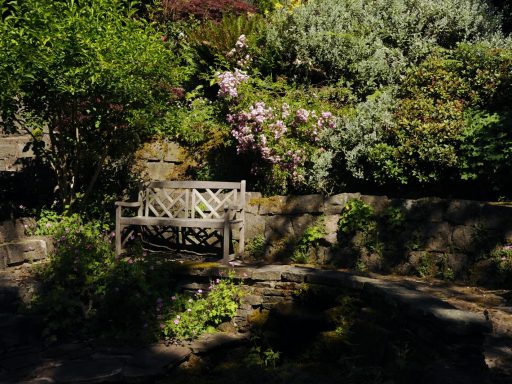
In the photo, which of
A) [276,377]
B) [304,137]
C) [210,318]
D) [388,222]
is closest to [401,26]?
[304,137]

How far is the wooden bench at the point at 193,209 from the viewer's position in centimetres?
662

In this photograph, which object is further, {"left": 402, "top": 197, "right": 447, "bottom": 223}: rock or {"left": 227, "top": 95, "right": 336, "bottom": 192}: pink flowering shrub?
{"left": 227, "top": 95, "right": 336, "bottom": 192}: pink flowering shrub

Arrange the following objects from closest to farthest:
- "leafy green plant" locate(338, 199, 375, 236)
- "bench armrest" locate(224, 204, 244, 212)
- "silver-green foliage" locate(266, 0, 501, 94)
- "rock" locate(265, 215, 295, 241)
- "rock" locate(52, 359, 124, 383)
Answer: "rock" locate(52, 359, 124, 383) < "leafy green plant" locate(338, 199, 375, 236) < "bench armrest" locate(224, 204, 244, 212) < "rock" locate(265, 215, 295, 241) < "silver-green foliage" locate(266, 0, 501, 94)

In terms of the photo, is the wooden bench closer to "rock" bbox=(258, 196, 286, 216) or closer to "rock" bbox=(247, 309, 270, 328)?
"rock" bbox=(258, 196, 286, 216)

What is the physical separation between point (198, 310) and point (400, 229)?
2.44 metres

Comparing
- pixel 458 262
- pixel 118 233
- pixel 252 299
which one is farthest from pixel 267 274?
pixel 118 233

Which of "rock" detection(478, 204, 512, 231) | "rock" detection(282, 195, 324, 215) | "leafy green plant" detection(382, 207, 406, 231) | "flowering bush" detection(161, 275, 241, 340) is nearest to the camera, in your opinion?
"flowering bush" detection(161, 275, 241, 340)

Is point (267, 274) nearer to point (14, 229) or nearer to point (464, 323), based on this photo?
point (464, 323)

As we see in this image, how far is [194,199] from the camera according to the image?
7109mm

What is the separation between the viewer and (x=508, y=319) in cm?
437

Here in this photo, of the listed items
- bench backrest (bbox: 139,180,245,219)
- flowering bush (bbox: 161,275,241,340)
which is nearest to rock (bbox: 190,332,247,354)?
flowering bush (bbox: 161,275,241,340)

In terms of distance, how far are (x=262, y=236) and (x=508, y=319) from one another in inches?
133

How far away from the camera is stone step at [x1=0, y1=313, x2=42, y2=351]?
5.22 metres

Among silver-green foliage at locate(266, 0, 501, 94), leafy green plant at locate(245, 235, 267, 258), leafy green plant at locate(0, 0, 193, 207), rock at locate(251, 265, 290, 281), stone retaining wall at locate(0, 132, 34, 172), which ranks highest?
silver-green foliage at locate(266, 0, 501, 94)
